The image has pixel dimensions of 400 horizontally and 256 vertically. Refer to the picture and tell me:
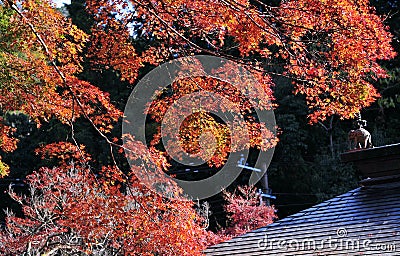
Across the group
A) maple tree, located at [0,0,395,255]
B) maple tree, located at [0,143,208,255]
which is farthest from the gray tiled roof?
maple tree, located at [0,143,208,255]

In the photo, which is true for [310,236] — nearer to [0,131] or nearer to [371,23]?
[371,23]

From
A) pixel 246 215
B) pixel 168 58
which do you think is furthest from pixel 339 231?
pixel 246 215

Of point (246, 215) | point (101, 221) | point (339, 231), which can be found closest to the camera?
point (339, 231)

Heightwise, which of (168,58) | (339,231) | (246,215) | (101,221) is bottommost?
(246,215)

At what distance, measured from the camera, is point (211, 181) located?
687 inches

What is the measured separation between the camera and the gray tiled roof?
4387 millimetres

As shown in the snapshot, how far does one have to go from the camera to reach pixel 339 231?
4.75m

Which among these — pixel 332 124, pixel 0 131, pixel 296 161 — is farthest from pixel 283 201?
pixel 0 131

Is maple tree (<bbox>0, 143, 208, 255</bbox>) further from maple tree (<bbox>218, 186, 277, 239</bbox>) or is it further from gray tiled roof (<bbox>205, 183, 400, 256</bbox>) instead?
maple tree (<bbox>218, 186, 277, 239</bbox>)

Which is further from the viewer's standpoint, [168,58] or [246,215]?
[246,215]

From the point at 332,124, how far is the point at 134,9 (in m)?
12.2

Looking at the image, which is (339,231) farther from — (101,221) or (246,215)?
(246,215)

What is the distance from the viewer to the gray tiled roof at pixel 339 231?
4.39 meters

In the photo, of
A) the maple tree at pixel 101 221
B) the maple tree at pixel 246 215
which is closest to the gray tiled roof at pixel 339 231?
the maple tree at pixel 101 221
